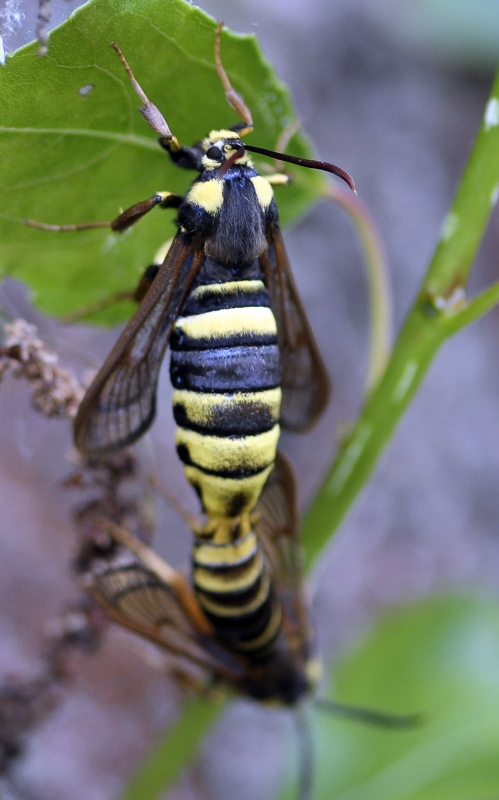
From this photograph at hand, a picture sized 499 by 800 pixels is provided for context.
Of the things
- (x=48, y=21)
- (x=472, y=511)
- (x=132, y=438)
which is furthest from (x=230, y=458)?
(x=472, y=511)

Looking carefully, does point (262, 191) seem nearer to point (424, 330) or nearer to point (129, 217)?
point (129, 217)

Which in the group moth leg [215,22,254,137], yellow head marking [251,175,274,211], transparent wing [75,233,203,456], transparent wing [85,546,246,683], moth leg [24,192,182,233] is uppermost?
moth leg [215,22,254,137]

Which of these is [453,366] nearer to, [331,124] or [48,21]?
[331,124]

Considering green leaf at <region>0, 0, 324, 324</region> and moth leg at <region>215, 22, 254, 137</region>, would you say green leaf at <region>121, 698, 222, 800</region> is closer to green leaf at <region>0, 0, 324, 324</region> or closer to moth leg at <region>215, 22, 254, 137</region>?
green leaf at <region>0, 0, 324, 324</region>

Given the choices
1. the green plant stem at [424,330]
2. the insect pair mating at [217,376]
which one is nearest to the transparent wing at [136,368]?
the insect pair mating at [217,376]

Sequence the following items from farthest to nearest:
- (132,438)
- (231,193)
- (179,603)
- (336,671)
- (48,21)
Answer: (336,671)
(179,603)
(132,438)
(231,193)
(48,21)

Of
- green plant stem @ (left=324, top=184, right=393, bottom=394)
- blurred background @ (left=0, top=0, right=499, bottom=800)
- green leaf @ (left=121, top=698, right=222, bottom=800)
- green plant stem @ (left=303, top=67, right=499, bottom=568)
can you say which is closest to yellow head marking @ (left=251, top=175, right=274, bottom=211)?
green plant stem @ (left=303, top=67, right=499, bottom=568)

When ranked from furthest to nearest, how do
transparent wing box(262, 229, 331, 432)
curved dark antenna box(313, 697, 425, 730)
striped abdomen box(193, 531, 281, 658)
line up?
curved dark antenna box(313, 697, 425, 730), striped abdomen box(193, 531, 281, 658), transparent wing box(262, 229, 331, 432)
